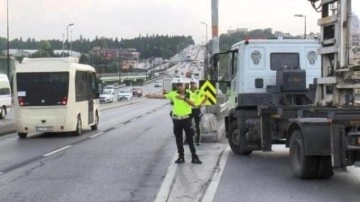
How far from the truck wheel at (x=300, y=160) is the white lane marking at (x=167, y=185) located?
88.1 inches

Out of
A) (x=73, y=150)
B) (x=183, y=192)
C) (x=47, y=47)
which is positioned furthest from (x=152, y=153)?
(x=47, y=47)

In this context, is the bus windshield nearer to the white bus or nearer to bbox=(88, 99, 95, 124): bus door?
Answer: the white bus

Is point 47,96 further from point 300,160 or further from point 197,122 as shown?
point 300,160

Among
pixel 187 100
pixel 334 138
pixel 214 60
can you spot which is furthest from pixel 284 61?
pixel 334 138

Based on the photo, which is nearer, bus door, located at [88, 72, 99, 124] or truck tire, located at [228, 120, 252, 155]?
truck tire, located at [228, 120, 252, 155]

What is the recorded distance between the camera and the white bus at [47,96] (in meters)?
22.1

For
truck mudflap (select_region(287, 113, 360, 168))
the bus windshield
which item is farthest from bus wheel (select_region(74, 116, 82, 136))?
truck mudflap (select_region(287, 113, 360, 168))

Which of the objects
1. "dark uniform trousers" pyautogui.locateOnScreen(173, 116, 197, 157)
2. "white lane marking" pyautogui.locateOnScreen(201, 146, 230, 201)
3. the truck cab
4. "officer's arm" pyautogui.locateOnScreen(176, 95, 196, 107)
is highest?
the truck cab

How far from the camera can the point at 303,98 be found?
1456cm

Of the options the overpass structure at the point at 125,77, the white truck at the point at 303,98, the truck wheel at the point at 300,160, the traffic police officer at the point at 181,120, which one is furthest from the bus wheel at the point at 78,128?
the overpass structure at the point at 125,77

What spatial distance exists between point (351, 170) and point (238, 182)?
2.79m

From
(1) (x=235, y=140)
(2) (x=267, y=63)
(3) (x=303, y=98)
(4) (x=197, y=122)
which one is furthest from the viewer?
(4) (x=197, y=122)

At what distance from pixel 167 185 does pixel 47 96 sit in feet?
42.0

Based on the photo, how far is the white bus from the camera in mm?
22078
